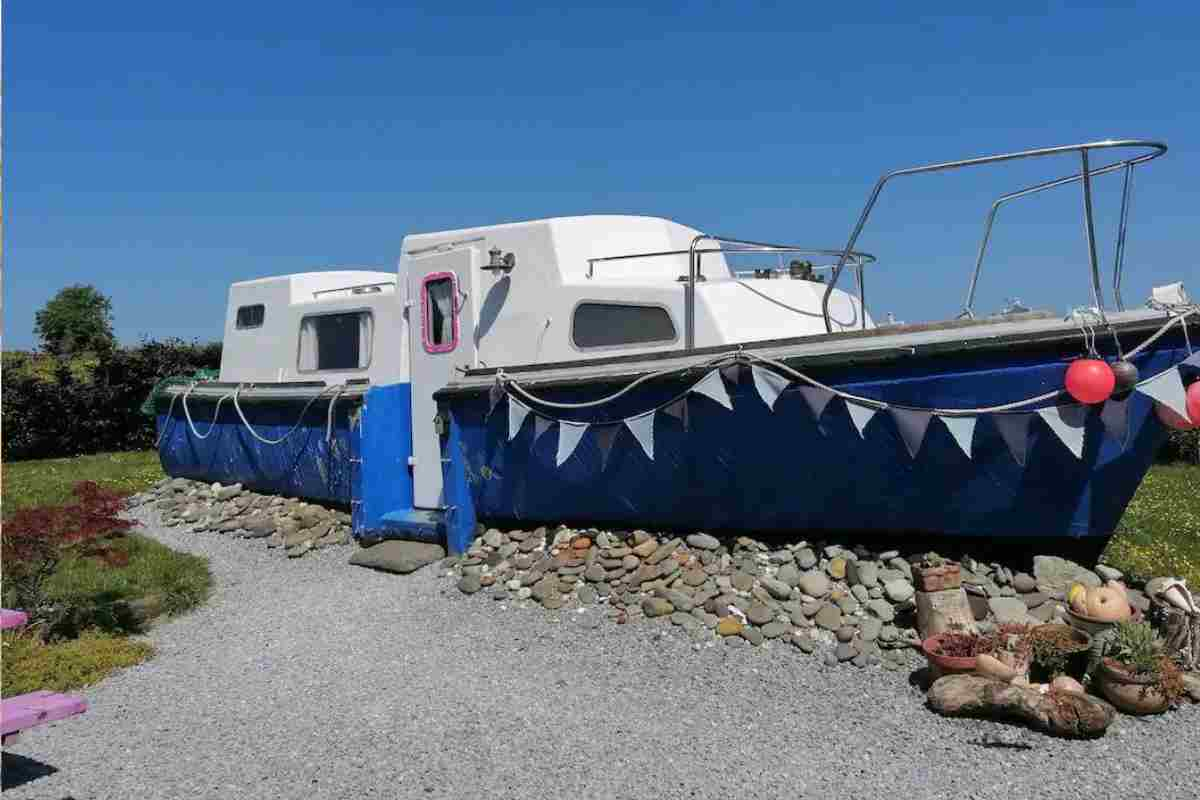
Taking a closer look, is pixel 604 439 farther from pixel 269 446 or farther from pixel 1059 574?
pixel 269 446

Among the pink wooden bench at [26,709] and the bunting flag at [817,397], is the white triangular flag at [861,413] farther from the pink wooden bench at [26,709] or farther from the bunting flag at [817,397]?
the pink wooden bench at [26,709]

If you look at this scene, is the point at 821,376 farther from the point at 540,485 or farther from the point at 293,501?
the point at 293,501

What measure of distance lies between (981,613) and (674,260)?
3902mm

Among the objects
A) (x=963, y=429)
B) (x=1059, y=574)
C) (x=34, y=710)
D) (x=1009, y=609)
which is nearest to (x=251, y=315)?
(x=34, y=710)

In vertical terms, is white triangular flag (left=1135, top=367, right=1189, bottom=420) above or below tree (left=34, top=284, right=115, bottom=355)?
below

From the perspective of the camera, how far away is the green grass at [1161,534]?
7.43m

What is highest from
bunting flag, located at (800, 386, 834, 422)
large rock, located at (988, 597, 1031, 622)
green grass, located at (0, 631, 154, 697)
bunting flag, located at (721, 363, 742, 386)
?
bunting flag, located at (721, 363, 742, 386)

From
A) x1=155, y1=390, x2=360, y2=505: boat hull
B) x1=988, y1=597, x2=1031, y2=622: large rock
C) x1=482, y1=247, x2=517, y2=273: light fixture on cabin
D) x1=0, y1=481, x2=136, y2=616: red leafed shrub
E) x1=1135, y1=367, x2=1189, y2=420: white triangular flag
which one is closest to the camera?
x1=1135, y1=367, x2=1189, y2=420: white triangular flag

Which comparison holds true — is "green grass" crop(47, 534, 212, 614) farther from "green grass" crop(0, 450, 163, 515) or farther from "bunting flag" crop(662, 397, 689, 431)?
"bunting flag" crop(662, 397, 689, 431)

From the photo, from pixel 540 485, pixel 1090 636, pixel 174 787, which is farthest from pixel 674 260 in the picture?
pixel 174 787

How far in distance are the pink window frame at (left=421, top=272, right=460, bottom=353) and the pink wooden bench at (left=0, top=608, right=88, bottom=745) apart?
195 inches

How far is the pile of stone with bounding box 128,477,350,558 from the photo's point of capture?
9453 millimetres

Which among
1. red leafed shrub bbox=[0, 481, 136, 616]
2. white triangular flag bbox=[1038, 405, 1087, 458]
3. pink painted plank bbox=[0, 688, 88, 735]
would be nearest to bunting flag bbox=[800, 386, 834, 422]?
white triangular flag bbox=[1038, 405, 1087, 458]

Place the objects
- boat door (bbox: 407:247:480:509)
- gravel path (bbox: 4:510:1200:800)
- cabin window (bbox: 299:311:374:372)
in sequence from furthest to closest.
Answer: cabin window (bbox: 299:311:374:372) < boat door (bbox: 407:247:480:509) < gravel path (bbox: 4:510:1200:800)
